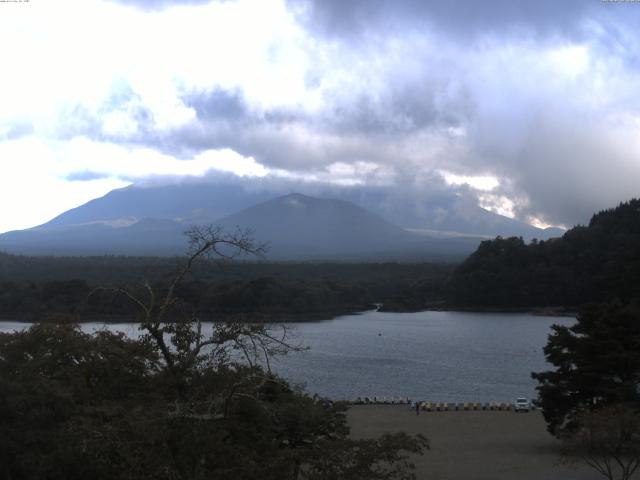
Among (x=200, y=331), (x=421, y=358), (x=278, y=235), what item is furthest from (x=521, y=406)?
(x=278, y=235)

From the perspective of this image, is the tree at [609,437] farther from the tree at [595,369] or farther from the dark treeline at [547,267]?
the dark treeline at [547,267]

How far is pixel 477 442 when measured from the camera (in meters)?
16.2

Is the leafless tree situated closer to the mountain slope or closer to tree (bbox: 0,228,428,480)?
tree (bbox: 0,228,428,480)

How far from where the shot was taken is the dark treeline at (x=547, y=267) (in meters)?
54.9

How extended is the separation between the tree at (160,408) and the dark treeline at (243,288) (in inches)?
829

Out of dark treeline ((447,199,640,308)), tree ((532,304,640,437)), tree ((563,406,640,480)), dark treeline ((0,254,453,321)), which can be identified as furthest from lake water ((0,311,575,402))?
tree ((563,406,640,480))

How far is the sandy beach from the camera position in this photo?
515 inches

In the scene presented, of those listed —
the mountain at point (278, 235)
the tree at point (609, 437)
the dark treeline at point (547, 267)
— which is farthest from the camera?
the mountain at point (278, 235)

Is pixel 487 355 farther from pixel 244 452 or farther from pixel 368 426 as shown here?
pixel 244 452

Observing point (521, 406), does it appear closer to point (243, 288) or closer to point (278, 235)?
point (243, 288)

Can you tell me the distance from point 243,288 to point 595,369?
115 ft

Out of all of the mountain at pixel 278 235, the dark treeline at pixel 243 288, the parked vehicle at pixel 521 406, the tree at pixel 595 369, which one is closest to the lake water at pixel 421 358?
the dark treeline at pixel 243 288

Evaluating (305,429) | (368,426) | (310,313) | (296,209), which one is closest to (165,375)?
(305,429)

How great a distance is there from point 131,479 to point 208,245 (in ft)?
5.71
